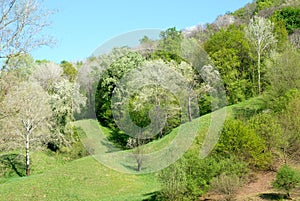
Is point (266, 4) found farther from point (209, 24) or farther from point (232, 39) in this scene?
point (232, 39)

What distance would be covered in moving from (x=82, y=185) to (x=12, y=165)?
1003 centimetres

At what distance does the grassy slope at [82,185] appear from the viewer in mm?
21328

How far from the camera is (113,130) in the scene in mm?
38938

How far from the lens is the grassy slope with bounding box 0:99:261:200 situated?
840 inches

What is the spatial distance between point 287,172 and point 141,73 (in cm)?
1981

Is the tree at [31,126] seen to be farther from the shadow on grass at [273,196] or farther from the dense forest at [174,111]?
the shadow on grass at [273,196]

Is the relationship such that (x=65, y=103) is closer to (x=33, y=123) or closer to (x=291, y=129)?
(x=33, y=123)

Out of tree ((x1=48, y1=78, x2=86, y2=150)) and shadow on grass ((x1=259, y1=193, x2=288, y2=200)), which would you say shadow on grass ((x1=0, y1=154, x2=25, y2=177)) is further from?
shadow on grass ((x1=259, y1=193, x2=288, y2=200))

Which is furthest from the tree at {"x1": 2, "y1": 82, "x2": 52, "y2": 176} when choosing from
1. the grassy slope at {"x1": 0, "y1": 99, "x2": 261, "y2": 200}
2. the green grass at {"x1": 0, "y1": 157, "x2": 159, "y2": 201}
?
the green grass at {"x1": 0, "y1": 157, "x2": 159, "y2": 201}

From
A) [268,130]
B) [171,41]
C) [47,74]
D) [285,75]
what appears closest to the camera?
[268,130]

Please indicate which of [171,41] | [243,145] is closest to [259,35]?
[171,41]

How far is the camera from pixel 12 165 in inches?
1185

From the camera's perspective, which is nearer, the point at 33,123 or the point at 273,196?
the point at 273,196

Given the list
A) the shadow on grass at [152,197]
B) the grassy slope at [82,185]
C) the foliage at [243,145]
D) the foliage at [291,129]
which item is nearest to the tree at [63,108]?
the grassy slope at [82,185]
